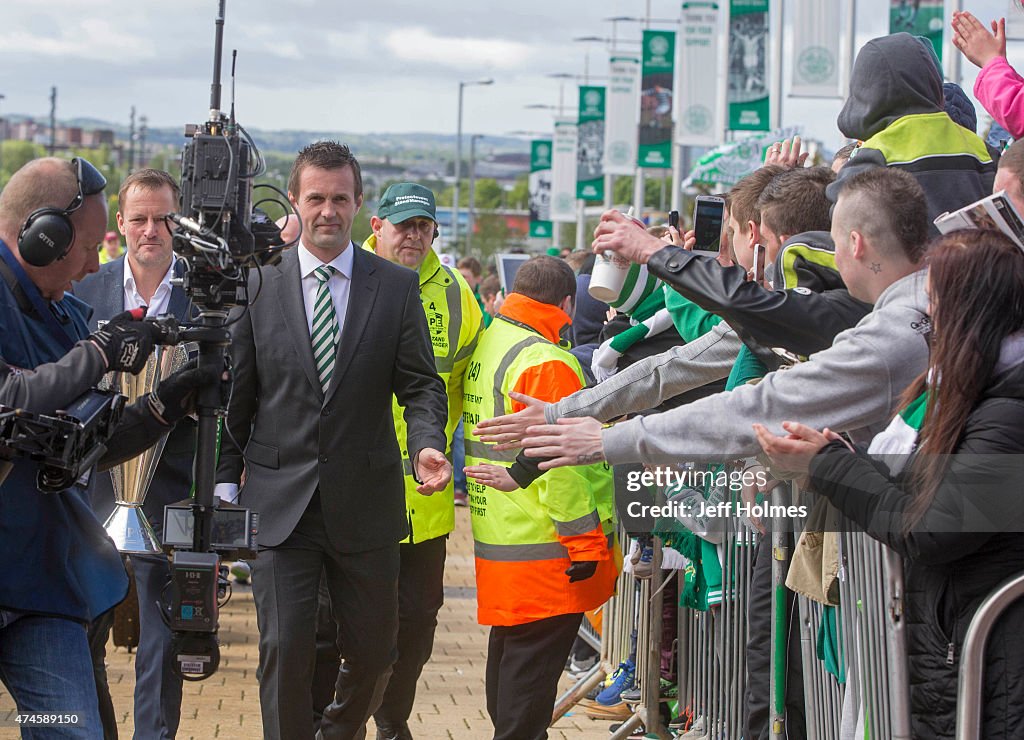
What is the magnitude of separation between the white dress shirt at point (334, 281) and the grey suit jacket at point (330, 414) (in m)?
0.03

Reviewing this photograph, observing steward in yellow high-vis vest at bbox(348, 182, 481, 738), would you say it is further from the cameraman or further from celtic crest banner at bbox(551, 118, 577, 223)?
celtic crest banner at bbox(551, 118, 577, 223)

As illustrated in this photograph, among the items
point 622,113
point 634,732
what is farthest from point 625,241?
point 622,113

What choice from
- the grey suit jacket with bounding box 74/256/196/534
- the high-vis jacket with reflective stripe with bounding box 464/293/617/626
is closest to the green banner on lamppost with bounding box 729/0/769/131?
the grey suit jacket with bounding box 74/256/196/534

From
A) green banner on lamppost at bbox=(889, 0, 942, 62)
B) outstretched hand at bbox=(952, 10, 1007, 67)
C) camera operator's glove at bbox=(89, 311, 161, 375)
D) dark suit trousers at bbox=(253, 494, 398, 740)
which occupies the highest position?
green banner on lamppost at bbox=(889, 0, 942, 62)

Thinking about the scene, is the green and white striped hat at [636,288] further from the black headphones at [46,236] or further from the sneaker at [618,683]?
the black headphones at [46,236]

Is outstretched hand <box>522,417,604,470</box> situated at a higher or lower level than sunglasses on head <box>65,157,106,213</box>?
lower

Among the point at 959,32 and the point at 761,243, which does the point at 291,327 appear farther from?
the point at 959,32

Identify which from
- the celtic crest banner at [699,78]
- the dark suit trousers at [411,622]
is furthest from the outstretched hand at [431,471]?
the celtic crest banner at [699,78]

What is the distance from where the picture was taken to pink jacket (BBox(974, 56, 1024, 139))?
486cm

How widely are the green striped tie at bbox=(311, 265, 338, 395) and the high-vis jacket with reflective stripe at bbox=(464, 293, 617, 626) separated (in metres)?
0.81

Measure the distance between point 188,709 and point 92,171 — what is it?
3.75m

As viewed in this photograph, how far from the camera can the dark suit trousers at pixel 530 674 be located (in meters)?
5.77

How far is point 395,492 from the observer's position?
554cm

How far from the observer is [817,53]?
20.0 meters
